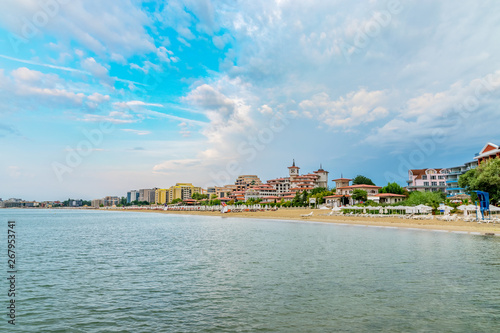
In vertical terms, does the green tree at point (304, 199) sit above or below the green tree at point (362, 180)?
below

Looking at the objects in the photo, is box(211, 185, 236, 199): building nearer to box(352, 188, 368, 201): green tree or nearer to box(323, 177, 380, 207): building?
box(323, 177, 380, 207): building

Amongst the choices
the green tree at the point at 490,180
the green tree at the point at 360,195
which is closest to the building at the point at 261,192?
the green tree at the point at 360,195

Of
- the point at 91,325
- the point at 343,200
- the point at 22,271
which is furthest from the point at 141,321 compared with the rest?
the point at 343,200

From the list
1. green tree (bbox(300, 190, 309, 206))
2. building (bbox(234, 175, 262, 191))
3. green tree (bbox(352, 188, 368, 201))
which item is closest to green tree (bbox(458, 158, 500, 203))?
green tree (bbox(352, 188, 368, 201))

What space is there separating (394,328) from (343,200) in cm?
7792

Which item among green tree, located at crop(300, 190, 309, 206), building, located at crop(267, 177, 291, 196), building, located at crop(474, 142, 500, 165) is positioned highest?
building, located at crop(474, 142, 500, 165)

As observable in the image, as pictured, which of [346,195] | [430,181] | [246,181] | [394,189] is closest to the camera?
[346,195]

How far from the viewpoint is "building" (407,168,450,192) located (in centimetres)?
9988

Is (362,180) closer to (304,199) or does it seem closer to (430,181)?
(430,181)

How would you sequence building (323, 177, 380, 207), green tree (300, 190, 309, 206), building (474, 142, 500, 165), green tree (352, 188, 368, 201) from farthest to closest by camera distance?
green tree (300, 190, 309, 206), building (323, 177, 380, 207), green tree (352, 188, 368, 201), building (474, 142, 500, 165)

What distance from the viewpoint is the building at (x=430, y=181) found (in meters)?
99.9

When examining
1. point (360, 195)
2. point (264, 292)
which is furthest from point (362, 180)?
point (264, 292)

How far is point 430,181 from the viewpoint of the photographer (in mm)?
101500

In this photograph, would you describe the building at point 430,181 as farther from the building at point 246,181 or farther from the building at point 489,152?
the building at point 246,181
